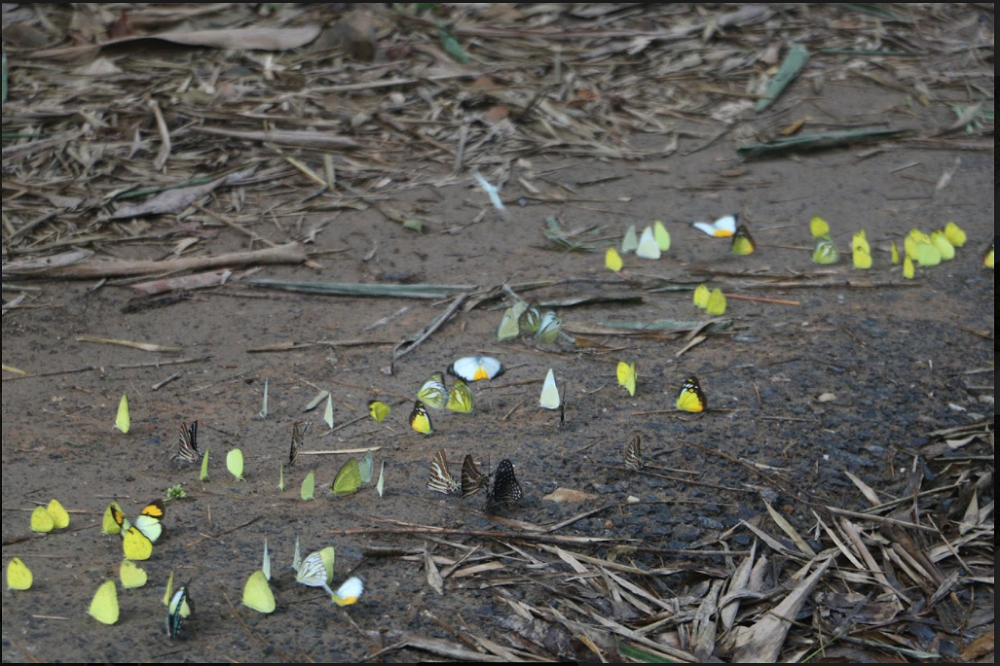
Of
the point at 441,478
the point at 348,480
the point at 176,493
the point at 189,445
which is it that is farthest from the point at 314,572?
the point at 189,445

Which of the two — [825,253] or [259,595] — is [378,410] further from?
[825,253]

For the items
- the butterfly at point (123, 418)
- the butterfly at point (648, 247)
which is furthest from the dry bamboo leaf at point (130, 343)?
the butterfly at point (648, 247)

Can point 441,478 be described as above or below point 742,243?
above

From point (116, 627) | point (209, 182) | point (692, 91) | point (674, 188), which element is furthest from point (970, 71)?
point (116, 627)

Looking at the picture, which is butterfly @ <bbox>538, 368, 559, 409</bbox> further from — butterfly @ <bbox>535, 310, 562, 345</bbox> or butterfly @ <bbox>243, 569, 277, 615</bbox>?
butterfly @ <bbox>243, 569, 277, 615</bbox>

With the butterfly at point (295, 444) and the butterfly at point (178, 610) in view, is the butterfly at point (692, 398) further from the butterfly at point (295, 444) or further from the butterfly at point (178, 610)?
the butterfly at point (178, 610)

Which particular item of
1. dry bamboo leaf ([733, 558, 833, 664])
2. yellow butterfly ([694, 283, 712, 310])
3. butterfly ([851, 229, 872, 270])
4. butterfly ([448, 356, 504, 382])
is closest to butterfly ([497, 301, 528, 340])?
butterfly ([448, 356, 504, 382])

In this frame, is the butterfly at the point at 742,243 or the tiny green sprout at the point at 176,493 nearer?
the tiny green sprout at the point at 176,493
